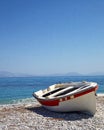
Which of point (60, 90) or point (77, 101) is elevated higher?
point (60, 90)

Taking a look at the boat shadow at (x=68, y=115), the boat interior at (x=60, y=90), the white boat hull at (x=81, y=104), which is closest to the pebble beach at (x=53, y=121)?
the boat shadow at (x=68, y=115)

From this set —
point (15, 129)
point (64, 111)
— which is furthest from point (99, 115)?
point (15, 129)

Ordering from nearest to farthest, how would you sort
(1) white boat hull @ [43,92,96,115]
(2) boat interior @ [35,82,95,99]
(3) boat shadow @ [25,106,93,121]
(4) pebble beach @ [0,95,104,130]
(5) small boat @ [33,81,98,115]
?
(4) pebble beach @ [0,95,104,130] → (3) boat shadow @ [25,106,93,121] → (5) small boat @ [33,81,98,115] → (1) white boat hull @ [43,92,96,115] → (2) boat interior @ [35,82,95,99]

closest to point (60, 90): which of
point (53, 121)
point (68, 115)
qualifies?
point (68, 115)

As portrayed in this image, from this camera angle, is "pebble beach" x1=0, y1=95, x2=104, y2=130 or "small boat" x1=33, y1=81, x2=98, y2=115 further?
"small boat" x1=33, y1=81, x2=98, y2=115

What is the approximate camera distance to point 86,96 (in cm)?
1543

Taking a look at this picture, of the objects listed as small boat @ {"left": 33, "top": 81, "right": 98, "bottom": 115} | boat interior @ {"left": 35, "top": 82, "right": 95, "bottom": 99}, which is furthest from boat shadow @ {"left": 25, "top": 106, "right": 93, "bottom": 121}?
boat interior @ {"left": 35, "top": 82, "right": 95, "bottom": 99}

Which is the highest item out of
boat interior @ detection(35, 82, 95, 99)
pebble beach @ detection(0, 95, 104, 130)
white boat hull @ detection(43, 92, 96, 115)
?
boat interior @ detection(35, 82, 95, 99)

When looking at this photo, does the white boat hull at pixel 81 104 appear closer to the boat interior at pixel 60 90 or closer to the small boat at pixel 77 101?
the small boat at pixel 77 101

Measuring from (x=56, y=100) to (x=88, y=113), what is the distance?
6.77 ft

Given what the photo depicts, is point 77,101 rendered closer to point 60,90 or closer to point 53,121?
point 53,121

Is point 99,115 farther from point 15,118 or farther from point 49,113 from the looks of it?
point 15,118

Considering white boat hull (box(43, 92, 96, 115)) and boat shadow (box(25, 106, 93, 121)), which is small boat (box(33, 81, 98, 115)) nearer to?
white boat hull (box(43, 92, 96, 115))

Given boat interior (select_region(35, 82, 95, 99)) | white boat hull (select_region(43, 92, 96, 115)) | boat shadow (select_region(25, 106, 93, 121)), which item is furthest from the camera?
boat interior (select_region(35, 82, 95, 99))
